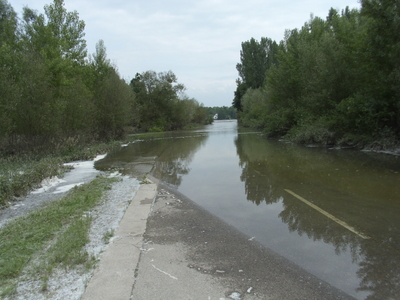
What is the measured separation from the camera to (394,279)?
3734 millimetres

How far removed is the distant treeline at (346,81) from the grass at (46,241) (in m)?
14.2

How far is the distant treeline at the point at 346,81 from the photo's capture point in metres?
15.0

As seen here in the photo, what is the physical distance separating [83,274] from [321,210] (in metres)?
4.68

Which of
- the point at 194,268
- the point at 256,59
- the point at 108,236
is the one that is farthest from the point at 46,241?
the point at 256,59

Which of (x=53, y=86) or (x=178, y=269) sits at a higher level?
(x=53, y=86)

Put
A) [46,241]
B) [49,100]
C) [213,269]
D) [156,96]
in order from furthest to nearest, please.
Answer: [156,96]
[49,100]
[46,241]
[213,269]

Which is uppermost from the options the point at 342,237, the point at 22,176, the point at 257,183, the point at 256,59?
the point at 256,59

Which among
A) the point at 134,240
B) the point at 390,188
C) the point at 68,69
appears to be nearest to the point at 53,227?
the point at 134,240

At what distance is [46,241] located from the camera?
5.24 m

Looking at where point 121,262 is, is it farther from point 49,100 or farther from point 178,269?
point 49,100

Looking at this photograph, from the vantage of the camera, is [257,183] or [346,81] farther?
[346,81]

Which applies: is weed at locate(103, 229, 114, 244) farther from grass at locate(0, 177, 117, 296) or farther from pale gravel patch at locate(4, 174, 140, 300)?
grass at locate(0, 177, 117, 296)

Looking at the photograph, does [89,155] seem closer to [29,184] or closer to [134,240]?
[29,184]

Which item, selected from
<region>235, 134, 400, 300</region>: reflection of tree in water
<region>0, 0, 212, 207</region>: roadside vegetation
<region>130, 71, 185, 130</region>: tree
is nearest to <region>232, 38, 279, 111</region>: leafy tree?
<region>130, 71, 185, 130</region>: tree
